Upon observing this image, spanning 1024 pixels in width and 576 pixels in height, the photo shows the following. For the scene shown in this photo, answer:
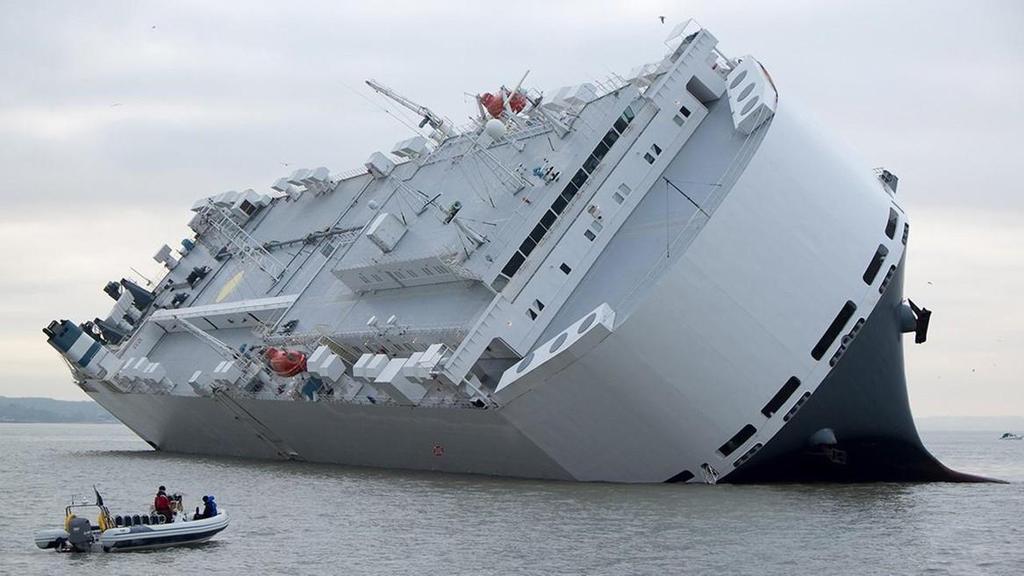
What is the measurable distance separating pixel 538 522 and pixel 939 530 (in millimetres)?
9227

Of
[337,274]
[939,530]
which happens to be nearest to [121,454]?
[337,274]

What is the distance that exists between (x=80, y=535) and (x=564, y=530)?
10.7m

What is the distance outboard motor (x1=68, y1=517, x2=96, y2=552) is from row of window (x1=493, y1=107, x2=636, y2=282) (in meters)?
14.3

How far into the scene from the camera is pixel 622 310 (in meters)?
36.3

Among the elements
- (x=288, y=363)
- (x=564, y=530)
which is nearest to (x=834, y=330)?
(x=564, y=530)

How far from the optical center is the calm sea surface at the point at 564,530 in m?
29.0

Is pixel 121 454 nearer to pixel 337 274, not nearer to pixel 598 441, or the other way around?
pixel 337 274

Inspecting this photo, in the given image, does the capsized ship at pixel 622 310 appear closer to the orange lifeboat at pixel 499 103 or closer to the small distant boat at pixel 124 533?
the orange lifeboat at pixel 499 103

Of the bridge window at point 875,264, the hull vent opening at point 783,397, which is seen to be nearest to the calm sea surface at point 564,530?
the hull vent opening at point 783,397

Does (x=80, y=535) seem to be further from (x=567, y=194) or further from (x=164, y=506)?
(x=567, y=194)

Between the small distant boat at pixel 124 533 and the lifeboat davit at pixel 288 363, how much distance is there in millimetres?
14560

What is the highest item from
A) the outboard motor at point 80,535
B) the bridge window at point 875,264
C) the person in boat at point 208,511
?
the bridge window at point 875,264

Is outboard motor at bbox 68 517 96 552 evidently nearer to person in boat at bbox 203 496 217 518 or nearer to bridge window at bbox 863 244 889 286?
person in boat at bbox 203 496 217 518

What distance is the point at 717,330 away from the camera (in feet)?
118
